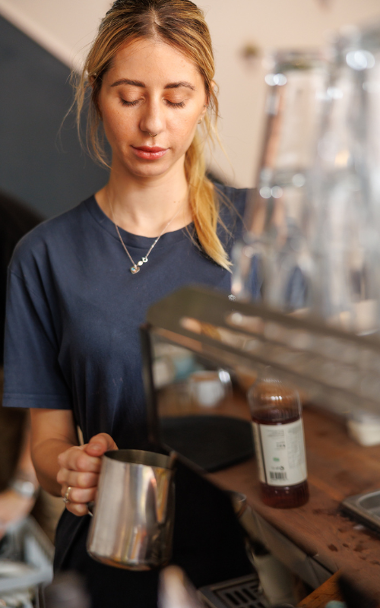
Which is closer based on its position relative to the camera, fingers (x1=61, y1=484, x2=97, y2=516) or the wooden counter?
the wooden counter

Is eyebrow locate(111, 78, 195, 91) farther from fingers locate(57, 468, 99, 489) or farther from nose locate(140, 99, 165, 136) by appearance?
fingers locate(57, 468, 99, 489)

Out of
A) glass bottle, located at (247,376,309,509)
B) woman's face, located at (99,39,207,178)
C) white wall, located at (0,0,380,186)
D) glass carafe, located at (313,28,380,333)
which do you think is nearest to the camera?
glass carafe, located at (313,28,380,333)

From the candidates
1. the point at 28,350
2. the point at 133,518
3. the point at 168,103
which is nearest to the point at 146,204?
the point at 168,103

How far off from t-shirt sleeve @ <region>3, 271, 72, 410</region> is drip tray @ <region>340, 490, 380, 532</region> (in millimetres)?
595

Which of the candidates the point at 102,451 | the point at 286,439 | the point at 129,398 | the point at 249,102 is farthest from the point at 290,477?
the point at 249,102

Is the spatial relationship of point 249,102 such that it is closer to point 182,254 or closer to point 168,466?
point 182,254

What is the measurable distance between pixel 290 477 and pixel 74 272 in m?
0.57

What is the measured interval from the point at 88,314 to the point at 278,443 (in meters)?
0.48

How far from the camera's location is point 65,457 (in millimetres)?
843

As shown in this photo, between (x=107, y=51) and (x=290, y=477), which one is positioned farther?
(x=107, y=51)

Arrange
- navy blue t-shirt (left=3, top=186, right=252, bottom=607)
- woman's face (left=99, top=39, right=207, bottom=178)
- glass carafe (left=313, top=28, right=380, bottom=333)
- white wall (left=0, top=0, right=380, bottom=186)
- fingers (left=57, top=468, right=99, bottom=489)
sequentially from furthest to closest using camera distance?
white wall (left=0, top=0, right=380, bottom=186), navy blue t-shirt (left=3, top=186, right=252, bottom=607), woman's face (left=99, top=39, right=207, bottom=178), fingers (left=57, top=468, right=99, bottom=489), glass carafe (left=313, top=28, right=380, bottom=333)

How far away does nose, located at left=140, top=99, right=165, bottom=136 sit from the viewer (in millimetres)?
896

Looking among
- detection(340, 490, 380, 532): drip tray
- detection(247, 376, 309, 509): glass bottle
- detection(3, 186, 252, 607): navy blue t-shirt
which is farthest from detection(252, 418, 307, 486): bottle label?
detection(3, 186, 252, 607): navy blue t-shirt

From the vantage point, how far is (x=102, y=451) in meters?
0.81
